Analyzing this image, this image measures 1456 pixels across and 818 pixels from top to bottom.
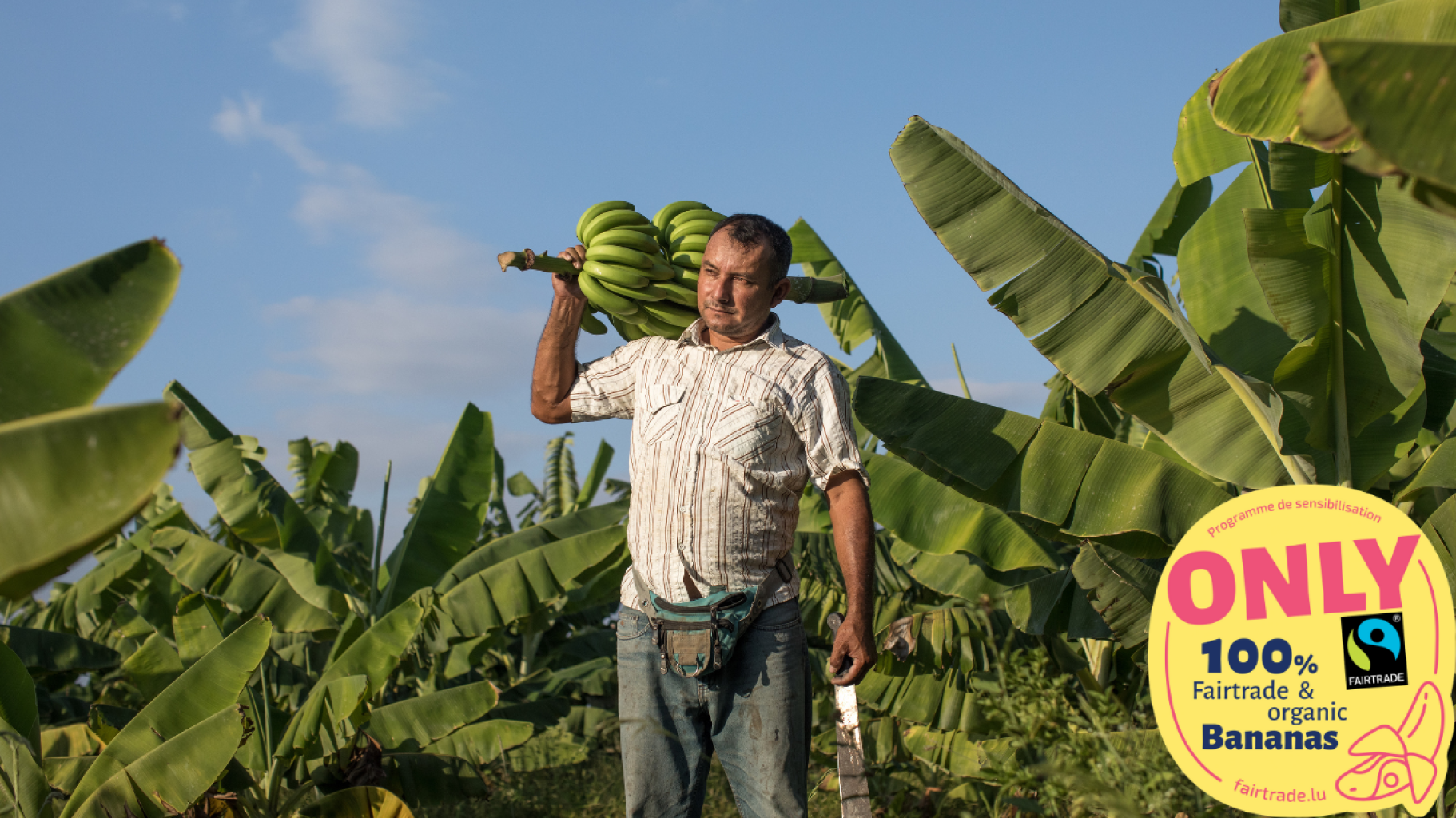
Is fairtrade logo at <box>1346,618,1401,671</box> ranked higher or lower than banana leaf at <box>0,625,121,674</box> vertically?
lower

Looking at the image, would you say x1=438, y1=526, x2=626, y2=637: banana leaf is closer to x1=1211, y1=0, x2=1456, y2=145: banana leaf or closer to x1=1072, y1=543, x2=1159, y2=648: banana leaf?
x1=1072, y1=543, x2=1159, y2=648: banana leaf

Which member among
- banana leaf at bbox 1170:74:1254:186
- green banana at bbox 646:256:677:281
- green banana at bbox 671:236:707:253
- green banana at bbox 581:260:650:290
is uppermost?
banana leaf at bbox 1170:74:1254:186

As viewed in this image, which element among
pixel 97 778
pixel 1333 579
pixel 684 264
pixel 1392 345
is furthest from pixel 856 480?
pixel 97 778

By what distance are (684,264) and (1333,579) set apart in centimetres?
241

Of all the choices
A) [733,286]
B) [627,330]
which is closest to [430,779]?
[627,330]

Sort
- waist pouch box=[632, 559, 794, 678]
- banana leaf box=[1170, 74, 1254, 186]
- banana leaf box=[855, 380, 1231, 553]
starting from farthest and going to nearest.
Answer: banana leaf box=[1170, 74, 1254, 186]
banana leaf box=[855, 380, 1231, 553]
waist pouch box=[632, 559, 794, 678]

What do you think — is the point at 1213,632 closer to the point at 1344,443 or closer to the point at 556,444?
the point at 1344,443

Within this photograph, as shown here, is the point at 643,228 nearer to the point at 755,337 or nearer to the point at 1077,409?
the point at 755,337

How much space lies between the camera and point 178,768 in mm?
4688

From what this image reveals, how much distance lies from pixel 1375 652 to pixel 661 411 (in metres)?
2.48

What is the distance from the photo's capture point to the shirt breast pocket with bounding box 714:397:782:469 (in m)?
2.70

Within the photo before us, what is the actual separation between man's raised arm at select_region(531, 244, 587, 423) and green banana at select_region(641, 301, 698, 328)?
8.5 inches

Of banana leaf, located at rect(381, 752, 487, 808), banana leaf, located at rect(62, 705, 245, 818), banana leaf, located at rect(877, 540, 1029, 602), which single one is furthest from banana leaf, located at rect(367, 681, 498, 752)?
banana leaf, located at rect(877, 540, 1029, 602)

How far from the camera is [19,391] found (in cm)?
173
